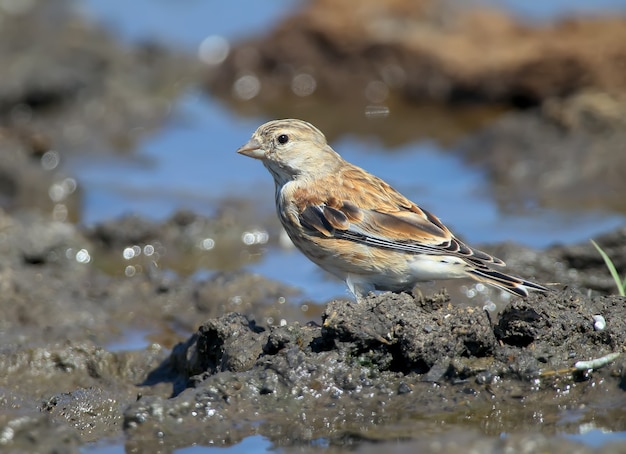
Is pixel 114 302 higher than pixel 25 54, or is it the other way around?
pixel 25 54

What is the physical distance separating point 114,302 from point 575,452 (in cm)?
418

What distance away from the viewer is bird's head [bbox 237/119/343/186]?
693 cm

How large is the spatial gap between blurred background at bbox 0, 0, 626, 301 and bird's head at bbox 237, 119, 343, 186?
126cm

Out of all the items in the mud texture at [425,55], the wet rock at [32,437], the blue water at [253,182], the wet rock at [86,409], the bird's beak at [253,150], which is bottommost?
the wet rock at [32,437]

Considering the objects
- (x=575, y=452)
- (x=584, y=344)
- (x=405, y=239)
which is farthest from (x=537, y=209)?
(x=575, y=452)

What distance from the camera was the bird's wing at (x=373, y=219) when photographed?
20.5ft

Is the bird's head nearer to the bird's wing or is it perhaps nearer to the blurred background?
the bird's wing

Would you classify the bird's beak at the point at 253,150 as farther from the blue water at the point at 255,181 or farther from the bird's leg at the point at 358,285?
the blue water at the point at 255,181

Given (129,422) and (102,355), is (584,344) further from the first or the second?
(102,355)

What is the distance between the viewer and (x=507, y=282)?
5.93m

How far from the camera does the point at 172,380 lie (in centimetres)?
639

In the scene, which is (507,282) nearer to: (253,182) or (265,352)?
(265,352)

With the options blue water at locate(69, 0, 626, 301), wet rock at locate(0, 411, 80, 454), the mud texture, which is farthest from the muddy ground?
the mud texture

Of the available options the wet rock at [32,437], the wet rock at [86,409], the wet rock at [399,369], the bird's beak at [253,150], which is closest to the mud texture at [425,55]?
the bird's beak at [253,150]
